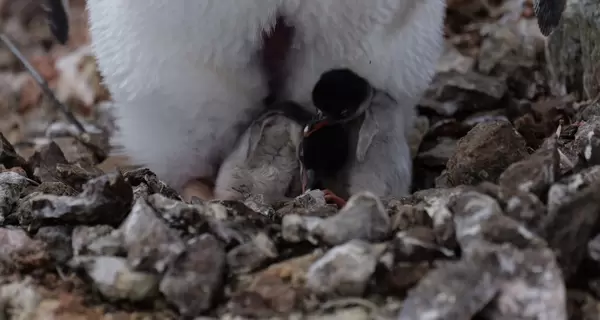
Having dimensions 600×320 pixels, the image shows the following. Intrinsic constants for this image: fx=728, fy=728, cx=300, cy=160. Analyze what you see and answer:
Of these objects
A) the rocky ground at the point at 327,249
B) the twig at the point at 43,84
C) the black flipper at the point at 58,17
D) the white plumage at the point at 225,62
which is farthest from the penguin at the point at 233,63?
the twig at the point at 43,84

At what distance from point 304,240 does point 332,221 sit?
40mm

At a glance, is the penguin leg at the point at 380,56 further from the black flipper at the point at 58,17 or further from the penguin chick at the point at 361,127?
the black flipper at the point at 58,17

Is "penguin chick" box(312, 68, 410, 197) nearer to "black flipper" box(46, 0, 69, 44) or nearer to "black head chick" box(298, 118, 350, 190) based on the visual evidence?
"black head chick" box(298, 118, 350, 190)

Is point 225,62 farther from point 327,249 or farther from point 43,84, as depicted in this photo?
point 43,84

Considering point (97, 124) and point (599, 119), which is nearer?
point (599, 119)

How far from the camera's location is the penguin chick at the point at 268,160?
0.97 metres

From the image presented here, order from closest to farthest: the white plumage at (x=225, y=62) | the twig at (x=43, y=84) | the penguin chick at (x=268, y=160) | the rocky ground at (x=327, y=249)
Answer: the rocky ground at (x=327, y=249) < the white plumage at (x=225, y=62) < the penguin chick at (x=268, y=160) < the twig at (x=43, y=84)

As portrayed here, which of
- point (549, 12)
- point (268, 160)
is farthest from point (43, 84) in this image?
point (549, 12)

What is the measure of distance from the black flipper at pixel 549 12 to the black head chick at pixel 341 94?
9.6 inches

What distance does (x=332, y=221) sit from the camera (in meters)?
0.66

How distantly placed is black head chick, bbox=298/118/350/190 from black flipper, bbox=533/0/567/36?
30 cm

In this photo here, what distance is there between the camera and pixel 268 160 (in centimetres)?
98

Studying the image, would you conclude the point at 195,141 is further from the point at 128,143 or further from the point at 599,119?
the point at 599,119

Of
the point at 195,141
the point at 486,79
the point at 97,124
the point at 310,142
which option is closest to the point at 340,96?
the point at 310,142
